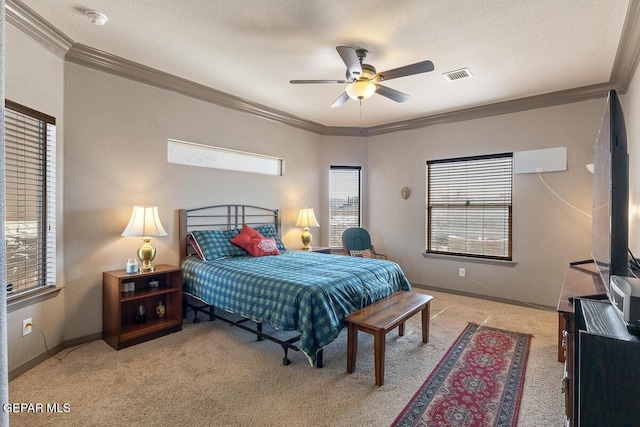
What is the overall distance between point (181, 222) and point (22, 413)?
2090 millimetres

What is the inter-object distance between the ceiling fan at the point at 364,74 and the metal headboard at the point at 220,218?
78.9 inches

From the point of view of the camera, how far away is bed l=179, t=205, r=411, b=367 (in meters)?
2.37

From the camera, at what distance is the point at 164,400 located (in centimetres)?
209

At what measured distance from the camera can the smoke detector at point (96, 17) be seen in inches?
93.5

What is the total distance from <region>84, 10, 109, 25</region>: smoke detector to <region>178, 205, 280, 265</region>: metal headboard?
192cm

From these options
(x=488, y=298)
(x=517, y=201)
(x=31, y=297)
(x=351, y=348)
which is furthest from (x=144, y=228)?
(x=517, y=201)

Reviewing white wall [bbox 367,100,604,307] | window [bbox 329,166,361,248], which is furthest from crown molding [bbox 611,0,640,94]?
window [bbox 329,166,361,248]

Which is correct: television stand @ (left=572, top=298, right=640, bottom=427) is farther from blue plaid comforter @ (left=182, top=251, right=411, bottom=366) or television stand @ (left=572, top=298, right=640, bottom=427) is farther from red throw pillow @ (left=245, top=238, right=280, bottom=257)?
red throw pillow @ (left=245, top=238, right=280, bottom=257)

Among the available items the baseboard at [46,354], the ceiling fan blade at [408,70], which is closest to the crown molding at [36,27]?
the baseboard at [46,354]

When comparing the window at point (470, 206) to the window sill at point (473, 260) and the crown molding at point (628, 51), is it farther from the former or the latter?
the crown molding at point (628, 51)

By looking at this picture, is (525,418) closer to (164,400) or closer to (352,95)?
(164,400)

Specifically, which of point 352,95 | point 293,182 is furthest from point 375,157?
point 352,95

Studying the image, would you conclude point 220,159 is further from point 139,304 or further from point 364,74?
point 364,74

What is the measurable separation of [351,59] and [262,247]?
7.85 ft
